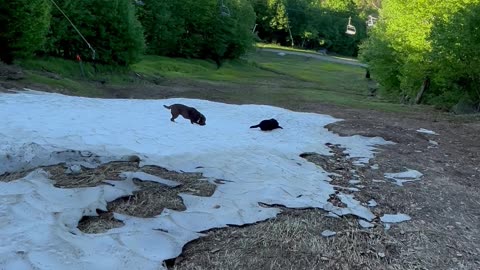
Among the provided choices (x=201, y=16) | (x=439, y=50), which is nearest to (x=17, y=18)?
(x=439, y=50)

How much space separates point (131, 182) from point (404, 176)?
17.8ft

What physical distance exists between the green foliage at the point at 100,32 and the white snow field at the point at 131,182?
19023mm

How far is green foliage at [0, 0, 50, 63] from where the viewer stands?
2558cm

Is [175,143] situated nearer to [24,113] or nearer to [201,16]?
[24,113]

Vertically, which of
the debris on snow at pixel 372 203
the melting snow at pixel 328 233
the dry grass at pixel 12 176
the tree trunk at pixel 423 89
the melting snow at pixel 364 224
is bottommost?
the tree trunk at pixel 423 89

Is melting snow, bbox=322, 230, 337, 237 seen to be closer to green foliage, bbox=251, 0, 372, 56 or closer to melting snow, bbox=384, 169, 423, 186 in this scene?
melting snow, bbox=384, 169, 423, 186

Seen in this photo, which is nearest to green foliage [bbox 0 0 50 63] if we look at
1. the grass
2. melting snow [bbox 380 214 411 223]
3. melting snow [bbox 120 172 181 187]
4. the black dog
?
the grass

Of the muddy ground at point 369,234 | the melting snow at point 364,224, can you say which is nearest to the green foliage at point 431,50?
the muddy ground at point 369,234

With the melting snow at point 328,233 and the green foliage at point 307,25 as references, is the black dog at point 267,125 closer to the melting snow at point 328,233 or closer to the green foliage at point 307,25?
the melting snow at point 328,233

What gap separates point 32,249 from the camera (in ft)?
16.2

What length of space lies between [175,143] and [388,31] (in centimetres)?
2577

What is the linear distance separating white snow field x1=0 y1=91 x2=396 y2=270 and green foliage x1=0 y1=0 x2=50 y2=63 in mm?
11935

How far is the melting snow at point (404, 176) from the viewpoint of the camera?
9.59 meters

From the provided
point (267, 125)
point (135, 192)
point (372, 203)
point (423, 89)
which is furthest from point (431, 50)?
point (135, 192)
